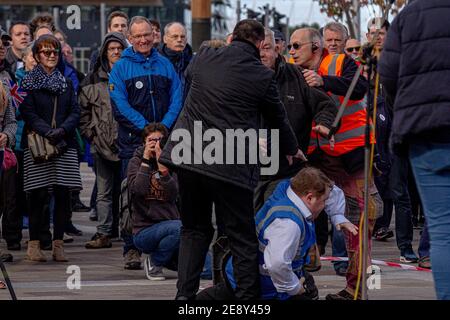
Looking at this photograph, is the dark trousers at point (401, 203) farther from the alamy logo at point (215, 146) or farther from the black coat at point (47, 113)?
the alamy logo at point (215, 146)

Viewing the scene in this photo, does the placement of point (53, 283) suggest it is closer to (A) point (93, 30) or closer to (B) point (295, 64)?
(B) point (295, 64)

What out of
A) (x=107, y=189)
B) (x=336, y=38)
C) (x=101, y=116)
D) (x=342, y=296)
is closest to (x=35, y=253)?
(x=107, y=189)

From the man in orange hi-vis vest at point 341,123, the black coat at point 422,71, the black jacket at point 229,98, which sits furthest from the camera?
the man in orange hi-vis vest at point 341,123

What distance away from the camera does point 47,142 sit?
494 inches

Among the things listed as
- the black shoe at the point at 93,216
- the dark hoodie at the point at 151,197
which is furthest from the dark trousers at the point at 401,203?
the black shoe at the point at 93,216

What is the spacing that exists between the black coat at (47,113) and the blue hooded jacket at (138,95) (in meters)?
0.39

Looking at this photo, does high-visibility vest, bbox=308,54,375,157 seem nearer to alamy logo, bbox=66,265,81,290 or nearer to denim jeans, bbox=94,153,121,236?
alamy logo, bbox=66,265,81,290

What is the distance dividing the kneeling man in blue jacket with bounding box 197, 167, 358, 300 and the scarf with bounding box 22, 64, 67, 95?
13.3 feet

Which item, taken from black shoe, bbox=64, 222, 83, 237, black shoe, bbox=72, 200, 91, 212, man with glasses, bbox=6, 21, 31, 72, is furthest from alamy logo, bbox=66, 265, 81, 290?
Result: black shoe, bbox=72, 200, 91, 212

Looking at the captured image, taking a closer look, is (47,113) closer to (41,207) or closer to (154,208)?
(41,207)

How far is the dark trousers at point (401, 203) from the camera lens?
41.4 ft

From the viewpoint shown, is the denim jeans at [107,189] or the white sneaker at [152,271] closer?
the white sneaker at [152,271]

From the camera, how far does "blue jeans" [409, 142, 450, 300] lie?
7.43m
